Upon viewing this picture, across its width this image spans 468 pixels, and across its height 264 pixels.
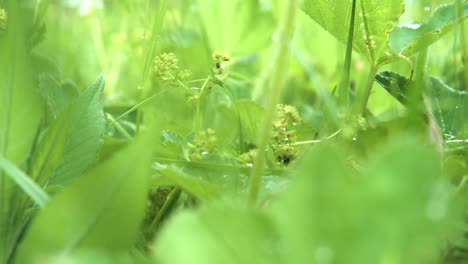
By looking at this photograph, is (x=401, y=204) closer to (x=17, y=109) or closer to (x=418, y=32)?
(x=17, y=109)

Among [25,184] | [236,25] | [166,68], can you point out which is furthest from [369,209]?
[236,25]

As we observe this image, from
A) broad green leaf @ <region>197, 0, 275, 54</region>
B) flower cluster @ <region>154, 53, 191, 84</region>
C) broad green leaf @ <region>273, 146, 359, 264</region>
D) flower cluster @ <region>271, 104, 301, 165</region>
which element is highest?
broad green leaf @ <region>273, 146, 359, 264</region>

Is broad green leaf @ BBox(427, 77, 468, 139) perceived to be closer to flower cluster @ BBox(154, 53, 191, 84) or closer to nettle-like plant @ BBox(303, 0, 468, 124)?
nettle-like plant @ BBox(303, 0, 468, 124)

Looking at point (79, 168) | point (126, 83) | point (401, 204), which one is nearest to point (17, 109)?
point (79, 168)

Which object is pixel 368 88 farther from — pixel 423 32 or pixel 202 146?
pixel 202 146

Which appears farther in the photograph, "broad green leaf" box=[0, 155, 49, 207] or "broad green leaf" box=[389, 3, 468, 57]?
"broad green leaf" box=[389, 3, 468, 57]

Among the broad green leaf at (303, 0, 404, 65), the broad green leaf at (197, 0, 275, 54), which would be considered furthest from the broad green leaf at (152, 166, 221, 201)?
the broad green leaf at (197, 0, 275, 54)
